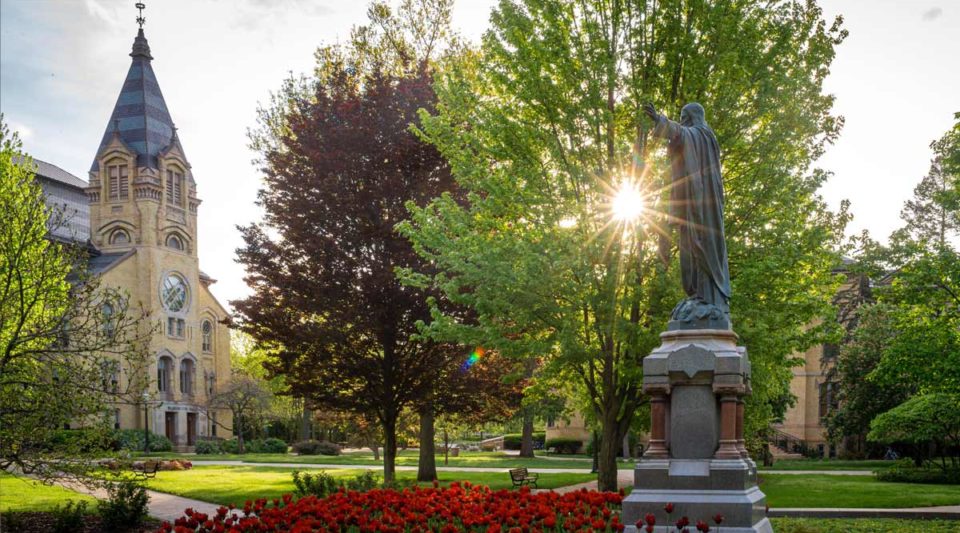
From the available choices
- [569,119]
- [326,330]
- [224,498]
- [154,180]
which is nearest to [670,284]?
[569,119]

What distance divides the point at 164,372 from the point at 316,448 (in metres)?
21.3

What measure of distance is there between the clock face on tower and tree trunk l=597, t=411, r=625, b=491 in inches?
2173

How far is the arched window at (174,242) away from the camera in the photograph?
2640 inches

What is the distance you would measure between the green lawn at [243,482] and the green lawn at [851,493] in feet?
19.8

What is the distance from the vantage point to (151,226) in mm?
65125

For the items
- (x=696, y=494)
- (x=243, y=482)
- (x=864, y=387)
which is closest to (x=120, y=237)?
(x=243, y=482)

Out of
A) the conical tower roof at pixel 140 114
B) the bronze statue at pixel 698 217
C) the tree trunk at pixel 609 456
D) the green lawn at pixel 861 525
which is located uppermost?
the conical tower roof at pixel 140 114

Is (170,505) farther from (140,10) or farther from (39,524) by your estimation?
(140,10)

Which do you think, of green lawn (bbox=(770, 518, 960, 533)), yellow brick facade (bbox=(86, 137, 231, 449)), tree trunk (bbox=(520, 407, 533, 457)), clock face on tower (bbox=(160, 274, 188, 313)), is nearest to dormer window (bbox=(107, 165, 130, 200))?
yellow brick facade (bbox=(86, 137, 231, 449))

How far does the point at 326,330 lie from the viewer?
20.3m

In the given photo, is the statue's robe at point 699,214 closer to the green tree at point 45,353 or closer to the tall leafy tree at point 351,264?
the green tree at point 45,353

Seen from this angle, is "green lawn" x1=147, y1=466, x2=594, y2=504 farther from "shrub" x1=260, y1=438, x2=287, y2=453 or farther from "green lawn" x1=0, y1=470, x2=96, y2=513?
"shrub" x1=260, y1=438, x2=287, y2=453

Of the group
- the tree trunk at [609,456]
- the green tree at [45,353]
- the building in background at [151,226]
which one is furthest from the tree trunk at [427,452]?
the building in background at [151,226]

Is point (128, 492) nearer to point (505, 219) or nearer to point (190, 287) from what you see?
point (505, 219)
